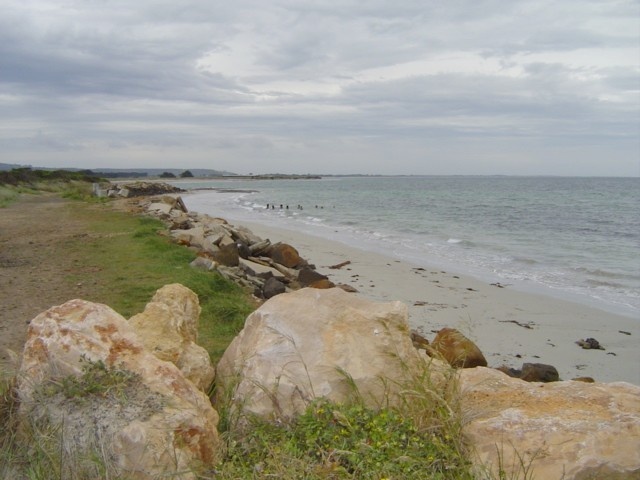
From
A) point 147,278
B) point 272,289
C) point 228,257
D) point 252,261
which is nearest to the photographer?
point 147,278

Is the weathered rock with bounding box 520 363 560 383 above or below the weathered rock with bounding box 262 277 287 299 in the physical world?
below

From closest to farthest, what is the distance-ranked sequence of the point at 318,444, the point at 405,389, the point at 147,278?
the point at 318,444, the point at 405,389, the point at 147,278

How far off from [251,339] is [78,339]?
117 cm

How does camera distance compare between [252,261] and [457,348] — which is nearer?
[457,348]

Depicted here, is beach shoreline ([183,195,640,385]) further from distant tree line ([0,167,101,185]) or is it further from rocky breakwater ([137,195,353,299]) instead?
distant tree line ([0,167,101,185])

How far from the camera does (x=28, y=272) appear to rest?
409 inches

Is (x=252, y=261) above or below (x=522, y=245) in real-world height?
above

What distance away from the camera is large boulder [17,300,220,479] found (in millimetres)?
3184

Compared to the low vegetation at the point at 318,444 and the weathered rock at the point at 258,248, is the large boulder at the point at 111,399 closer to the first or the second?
the low vegetation at the point at 318,444

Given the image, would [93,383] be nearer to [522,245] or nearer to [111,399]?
[111,399]

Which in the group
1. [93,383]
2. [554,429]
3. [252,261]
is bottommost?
[252,261]

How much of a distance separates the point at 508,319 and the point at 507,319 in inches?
0.7

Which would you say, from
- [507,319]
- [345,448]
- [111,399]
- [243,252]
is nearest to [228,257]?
[243,252]

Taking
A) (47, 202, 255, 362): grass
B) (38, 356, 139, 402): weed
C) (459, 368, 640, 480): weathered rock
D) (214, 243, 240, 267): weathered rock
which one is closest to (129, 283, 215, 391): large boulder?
(38, 356, 139, 402): weed
